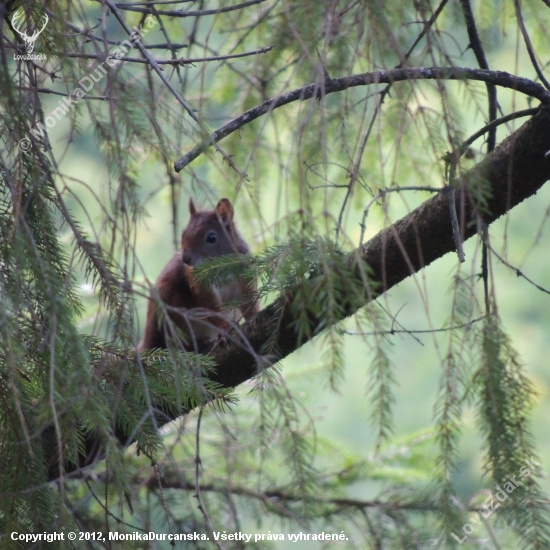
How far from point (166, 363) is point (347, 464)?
4.44ft

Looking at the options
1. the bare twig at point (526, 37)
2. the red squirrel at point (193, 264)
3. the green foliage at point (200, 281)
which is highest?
the red squirrel at point (193, 264)

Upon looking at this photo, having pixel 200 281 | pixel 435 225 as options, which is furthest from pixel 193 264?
pixel 435 225

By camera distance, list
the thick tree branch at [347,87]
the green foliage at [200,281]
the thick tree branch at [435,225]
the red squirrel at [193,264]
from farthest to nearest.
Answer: the red squirrel at [193,264]
the thick tree branch at [435,225]
the thick tree branch at [347,87]
the green foliage at [200,281]

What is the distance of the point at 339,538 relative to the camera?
1.71m

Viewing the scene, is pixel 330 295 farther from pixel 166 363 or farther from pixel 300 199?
pixel 166 363

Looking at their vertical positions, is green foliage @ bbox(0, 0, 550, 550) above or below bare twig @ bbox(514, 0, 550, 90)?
below

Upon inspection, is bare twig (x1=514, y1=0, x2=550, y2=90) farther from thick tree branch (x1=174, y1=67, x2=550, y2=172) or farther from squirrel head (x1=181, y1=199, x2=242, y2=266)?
squirrel head (x1=181, y1=199, x2=242, y2=266)

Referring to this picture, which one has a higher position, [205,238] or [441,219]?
[205,238]

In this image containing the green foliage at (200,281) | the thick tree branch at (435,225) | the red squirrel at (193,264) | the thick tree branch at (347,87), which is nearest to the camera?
the green foliage at (200,281)

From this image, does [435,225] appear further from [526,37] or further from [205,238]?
[205,238]

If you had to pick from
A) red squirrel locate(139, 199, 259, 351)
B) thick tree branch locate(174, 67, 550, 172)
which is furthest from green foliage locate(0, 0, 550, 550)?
red squirrel locate(139, 199, 259, 351)

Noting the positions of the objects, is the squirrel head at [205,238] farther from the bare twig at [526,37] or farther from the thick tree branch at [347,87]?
the bare twig at [526,37]

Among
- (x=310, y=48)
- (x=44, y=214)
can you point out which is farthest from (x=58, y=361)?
(x=310, y=48)

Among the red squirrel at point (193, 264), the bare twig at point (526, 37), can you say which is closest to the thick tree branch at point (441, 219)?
the bare twig at point (526, 37)
